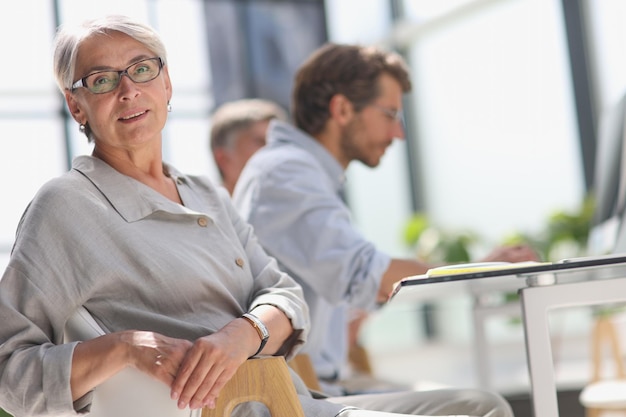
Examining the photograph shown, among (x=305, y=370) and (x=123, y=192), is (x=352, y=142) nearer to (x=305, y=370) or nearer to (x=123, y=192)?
(x=305, y=370)

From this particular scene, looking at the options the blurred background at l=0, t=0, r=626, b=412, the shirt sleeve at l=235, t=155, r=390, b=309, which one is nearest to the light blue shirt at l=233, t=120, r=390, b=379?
the shirt sleeve at l=235, t=155, r=390, b=309

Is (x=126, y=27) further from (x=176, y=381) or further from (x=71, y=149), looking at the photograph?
(x=71, y=149)

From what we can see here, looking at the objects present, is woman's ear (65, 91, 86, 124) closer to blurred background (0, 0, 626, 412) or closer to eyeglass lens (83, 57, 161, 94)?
eyeglass lens (83, 57, 161, 94)

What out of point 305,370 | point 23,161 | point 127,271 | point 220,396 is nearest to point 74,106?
point 127,271

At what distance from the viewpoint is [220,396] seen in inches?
56.5

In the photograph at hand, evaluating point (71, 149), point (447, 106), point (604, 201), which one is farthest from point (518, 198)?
point (604, 201)

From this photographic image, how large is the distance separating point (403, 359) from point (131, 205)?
714cm

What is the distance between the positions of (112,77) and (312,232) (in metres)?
0.92

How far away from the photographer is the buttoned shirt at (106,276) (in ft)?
4.68

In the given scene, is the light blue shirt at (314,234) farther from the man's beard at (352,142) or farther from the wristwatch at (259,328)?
the wristwatch at (259,328)

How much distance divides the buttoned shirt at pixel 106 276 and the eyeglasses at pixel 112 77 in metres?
0.13

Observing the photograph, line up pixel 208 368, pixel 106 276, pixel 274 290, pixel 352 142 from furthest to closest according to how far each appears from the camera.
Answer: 1. pixel 352 142
2. pixel 274 290
3. pixel 106 276
4. pixel 208 368

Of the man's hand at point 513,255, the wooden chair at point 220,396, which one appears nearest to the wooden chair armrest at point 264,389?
the wooden chair at point 220,396

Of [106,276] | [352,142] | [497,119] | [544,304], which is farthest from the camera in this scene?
[497,119]
